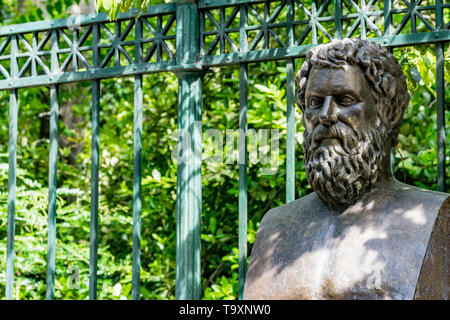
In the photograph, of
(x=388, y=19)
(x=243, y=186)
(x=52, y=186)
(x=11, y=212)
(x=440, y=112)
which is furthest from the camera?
(x=11, y=212)

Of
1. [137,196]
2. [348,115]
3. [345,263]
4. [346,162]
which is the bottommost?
[345,263]

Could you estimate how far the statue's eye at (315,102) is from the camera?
10.8 feet

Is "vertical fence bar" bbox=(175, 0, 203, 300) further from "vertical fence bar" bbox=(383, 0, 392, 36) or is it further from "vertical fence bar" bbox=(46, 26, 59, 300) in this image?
"vertical fence bar" bbox=(383, 0, 392, 36)

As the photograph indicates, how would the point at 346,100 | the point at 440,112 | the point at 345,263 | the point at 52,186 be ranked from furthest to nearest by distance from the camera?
the point at 52,186 → the point at 440,112 → the point at 346,100 → the point at 345,263

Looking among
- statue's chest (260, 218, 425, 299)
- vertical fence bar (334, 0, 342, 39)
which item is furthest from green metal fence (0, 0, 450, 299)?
statue's chest (260, 218, 425, 299)

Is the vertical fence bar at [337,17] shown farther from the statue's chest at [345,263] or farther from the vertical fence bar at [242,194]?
the statue's chest at [345,263]

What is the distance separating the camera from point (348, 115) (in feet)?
10.5

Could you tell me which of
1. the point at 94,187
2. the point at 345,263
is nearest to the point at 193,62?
the point at 94,187

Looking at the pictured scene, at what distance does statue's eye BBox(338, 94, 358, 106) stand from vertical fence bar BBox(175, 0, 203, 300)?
94 cm

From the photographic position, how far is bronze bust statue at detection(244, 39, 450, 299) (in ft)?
10.1

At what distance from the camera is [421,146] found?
5.42 metres

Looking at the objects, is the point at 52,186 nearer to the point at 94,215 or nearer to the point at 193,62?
the point at 94,215

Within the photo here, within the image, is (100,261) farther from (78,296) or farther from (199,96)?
(199,96)

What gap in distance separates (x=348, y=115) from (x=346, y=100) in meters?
0.07
